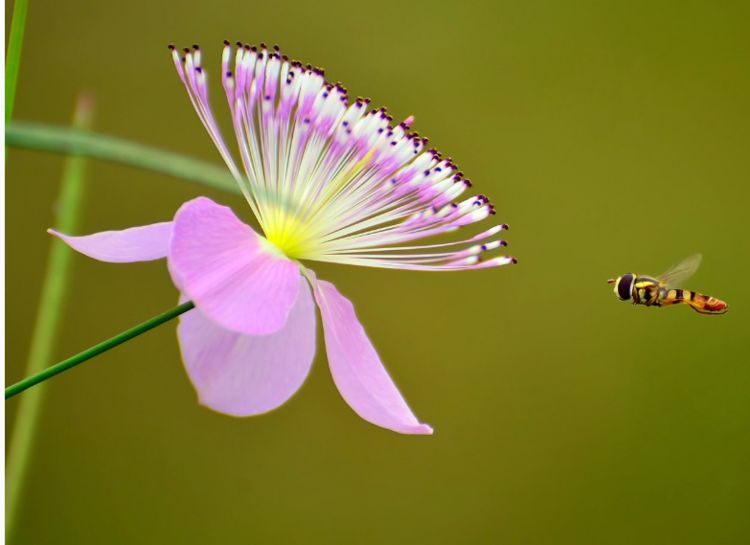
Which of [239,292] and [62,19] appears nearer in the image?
[239,292]

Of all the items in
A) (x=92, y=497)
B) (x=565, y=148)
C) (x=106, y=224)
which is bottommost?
(x=92, y=497)

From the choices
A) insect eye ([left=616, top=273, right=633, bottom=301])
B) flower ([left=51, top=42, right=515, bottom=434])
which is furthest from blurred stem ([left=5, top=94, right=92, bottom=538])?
insect eye ([left=616, top=273, right=633, bottom=301])

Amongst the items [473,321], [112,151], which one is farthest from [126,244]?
[473,321]

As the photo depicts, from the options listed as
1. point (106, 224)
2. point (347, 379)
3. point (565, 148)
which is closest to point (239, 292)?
point (347, 379)

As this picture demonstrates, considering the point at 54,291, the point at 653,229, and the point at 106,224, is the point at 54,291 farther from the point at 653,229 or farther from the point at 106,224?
the point at 653,229

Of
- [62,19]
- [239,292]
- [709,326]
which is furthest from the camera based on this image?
[709,326]

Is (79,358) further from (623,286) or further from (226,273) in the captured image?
(623,286)
